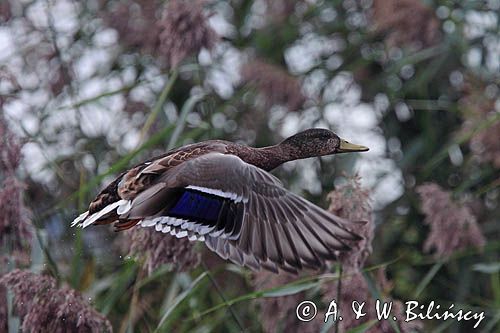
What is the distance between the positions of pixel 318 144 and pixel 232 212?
22.7 inches

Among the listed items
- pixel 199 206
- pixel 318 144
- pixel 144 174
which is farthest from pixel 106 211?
pixel 318 144

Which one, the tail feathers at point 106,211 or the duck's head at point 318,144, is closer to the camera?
the tail feathers at point 106,211

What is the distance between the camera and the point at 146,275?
3.90 m

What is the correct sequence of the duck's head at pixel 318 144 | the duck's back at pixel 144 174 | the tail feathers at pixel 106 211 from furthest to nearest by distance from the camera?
the duck's head at pixel 318 144
the duck's back at pixel 144 174
the tail feathers at pixel 106 211

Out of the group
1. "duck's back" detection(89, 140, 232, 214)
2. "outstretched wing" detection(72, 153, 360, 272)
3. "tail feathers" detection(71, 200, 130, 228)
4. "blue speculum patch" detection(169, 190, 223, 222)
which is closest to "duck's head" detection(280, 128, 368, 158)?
"duck's back" detection(89, 140, 232, 214)

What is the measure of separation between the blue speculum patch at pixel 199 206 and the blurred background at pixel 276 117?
33cm

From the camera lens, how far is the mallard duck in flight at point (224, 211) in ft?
9.45

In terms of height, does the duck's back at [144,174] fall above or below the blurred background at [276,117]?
above

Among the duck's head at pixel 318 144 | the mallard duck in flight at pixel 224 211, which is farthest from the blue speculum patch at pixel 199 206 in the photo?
the duck's head at pixel 318 144

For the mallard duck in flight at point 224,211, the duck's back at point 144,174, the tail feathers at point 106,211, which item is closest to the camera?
the mallard duck in flight at point 224,211

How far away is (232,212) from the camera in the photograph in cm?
312

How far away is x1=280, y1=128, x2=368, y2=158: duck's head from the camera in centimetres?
355

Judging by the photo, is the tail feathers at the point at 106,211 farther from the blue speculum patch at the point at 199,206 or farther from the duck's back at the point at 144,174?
the blue speculum patch at the point at 199,206

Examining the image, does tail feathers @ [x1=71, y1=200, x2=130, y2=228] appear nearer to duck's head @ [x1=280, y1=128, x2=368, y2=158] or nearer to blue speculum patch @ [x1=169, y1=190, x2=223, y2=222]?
blue speculum patch @ [x1=169, y1=190, x2=223, y2=222]
